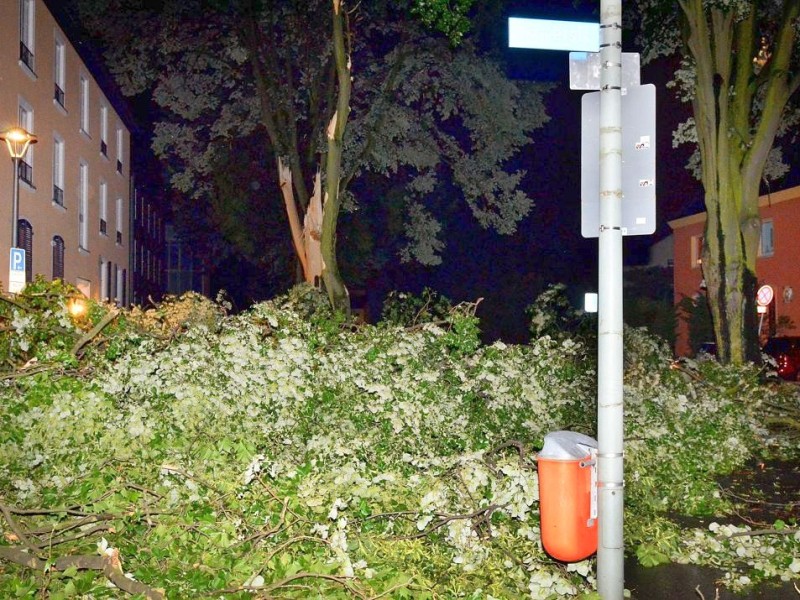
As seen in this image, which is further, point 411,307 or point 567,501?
point 411,307

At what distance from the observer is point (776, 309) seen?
3612 centimetres

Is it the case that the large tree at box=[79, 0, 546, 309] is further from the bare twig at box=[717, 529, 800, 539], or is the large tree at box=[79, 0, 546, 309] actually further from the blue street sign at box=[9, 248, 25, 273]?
the bare twig at box=[717, 529, 800, 539]

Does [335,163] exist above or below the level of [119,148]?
below

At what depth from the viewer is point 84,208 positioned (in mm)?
33094

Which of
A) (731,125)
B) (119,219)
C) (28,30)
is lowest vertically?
(731,125)

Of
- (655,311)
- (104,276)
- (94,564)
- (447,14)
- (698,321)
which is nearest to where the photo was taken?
(94,564)

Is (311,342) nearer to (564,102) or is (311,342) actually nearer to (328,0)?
(328,0)

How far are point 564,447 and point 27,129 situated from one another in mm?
22873

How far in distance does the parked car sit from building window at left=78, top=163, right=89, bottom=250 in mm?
22692

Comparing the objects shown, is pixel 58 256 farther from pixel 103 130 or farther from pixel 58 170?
pixel 103 130

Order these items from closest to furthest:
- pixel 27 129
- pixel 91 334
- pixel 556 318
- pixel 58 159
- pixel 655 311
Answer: pixel 91 334, pixel 556 318, pixel 27 129, pixel 58 159, pixel 655 311

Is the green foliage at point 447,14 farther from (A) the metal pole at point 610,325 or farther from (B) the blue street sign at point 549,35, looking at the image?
(A) the metal pole at point 610,325

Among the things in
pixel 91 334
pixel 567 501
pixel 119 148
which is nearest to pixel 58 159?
pixel 119 148

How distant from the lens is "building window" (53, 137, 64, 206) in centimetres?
2845
